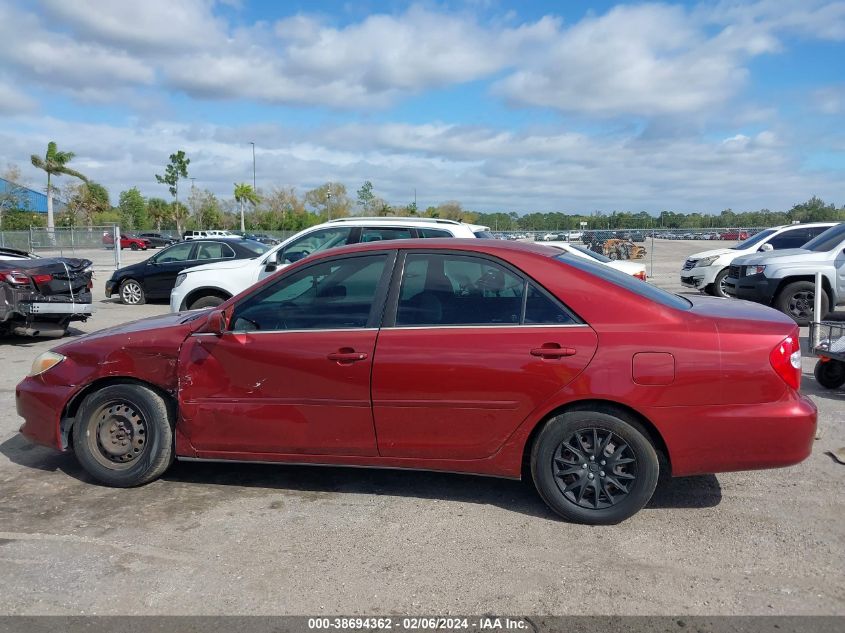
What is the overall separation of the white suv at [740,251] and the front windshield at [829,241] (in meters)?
2.60

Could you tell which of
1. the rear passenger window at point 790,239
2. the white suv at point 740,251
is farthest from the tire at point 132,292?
the rear passenger window at point 790,239

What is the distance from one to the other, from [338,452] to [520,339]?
1313 mm

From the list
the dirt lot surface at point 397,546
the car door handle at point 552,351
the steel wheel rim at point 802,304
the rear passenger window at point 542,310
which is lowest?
the dirt lot surface at point 397,546

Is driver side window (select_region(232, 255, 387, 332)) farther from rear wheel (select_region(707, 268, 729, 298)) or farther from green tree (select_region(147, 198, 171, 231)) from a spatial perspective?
green tree (select_region(147, 198, 171, 231))

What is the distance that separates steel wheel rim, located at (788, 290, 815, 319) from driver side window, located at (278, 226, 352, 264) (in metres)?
7.03

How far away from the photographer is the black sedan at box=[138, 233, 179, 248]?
5850 cm

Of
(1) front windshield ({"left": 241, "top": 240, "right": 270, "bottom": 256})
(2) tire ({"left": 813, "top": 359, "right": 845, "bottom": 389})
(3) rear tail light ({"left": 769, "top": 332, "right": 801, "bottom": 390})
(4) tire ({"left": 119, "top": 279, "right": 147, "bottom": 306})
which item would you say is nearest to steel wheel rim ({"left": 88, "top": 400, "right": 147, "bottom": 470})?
(3) rear tail light ({"left": 769, "top": 332, "right": 801, "bottom": 390})

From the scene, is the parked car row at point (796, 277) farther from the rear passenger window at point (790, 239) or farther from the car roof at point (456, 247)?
the car roof at point (456, 247)

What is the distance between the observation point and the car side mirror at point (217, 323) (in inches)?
176

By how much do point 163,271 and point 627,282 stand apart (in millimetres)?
13756

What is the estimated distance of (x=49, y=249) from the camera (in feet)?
102

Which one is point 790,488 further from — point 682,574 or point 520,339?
point 520,339

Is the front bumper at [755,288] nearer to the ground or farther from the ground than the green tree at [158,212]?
nearer to the ground

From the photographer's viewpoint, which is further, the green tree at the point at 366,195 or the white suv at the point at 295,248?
the green tree at the point at 366,195
